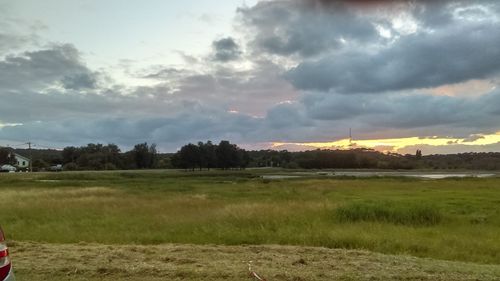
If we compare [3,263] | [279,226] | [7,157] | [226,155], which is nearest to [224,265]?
[3,263]

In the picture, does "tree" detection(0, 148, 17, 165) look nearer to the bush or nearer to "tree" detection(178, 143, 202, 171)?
"tree" detection(178, 143, 202, 171)

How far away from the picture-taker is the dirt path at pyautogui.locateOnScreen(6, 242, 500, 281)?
9.33 meters

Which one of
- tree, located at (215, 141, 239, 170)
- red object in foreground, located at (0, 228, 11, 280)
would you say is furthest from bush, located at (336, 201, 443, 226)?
tree, located at (215, 141, 239, 170)

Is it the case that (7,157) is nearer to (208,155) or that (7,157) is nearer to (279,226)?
(208,155)

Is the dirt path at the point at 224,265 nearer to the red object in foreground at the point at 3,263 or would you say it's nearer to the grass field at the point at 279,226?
the grass field at the point at 279,226

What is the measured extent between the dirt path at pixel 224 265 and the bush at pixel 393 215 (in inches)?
516

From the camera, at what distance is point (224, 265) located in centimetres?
1020

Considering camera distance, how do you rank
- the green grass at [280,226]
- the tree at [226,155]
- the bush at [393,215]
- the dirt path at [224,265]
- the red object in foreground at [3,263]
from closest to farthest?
the red object in foreground at [3,263]
the dirt path at [224,265]
the green grass at [280,226]
the bush at [393,215]
the tree at [226,155]

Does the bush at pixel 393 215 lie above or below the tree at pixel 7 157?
below

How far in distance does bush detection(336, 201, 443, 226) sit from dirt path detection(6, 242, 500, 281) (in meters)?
13.1

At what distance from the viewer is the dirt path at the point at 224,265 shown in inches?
367

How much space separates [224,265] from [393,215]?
666 inches

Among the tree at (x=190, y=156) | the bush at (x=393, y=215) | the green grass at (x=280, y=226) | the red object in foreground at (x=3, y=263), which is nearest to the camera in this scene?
the red object in foreground at (x=3, y=263)

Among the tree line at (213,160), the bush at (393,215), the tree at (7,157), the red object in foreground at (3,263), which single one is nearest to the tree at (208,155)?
the tree line at (213,160)
